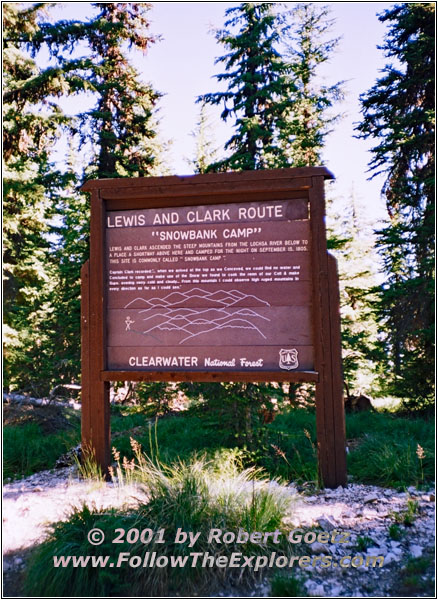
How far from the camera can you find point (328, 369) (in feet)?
17.0

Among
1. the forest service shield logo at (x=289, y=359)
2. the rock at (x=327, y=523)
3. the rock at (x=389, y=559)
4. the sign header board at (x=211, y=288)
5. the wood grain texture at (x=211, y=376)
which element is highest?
the sign header board at (x=211, y=288)

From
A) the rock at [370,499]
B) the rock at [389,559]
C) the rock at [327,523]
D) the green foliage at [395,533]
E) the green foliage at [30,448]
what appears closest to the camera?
the rock at [389,559]

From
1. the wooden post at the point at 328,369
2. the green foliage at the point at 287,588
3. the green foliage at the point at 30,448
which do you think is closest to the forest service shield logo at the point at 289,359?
the wooden post at the point at 328,369

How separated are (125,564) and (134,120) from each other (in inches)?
426

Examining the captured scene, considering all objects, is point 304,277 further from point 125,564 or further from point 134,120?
point 134,120

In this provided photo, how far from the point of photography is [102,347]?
565 cm

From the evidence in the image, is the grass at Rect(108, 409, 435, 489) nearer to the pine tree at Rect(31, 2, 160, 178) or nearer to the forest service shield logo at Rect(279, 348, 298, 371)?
the forest service shield logo at Rect(279, 348, 298, 371)

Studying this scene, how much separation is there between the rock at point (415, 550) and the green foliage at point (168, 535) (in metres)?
0.99

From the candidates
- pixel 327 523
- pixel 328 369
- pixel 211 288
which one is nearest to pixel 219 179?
pixel 211 288

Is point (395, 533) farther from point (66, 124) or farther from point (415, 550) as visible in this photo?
point (66, 124)

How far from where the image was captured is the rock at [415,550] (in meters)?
3.51

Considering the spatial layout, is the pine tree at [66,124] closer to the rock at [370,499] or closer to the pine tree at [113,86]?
the pine tree at [113,86]

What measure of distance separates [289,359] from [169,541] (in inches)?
99.0

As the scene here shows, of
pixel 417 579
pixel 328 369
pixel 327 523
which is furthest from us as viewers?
pixel 328 369
